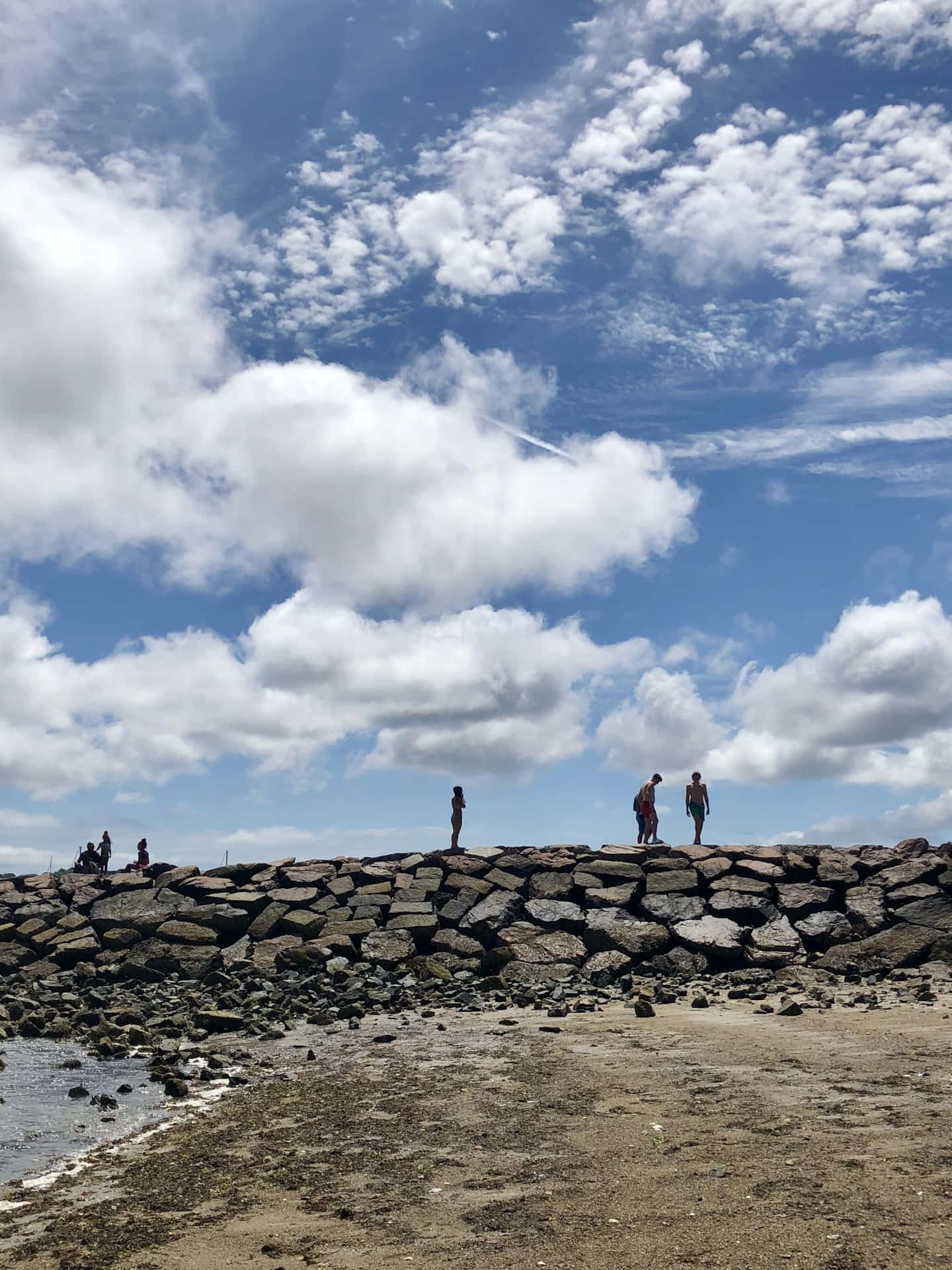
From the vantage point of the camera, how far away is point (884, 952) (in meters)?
20.9

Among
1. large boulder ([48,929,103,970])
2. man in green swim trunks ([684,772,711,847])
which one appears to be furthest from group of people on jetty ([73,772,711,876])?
large boulder ([48,929,103,970])

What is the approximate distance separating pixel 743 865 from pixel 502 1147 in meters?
16.0

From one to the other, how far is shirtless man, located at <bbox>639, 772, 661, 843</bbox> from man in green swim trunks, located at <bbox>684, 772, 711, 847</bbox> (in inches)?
35.1

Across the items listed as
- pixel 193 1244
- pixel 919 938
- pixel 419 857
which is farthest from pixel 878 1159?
pixel 419 857

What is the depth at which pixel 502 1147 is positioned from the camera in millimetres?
10656

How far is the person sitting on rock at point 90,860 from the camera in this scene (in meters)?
36.3

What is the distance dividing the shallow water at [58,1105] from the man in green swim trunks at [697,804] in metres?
15.5

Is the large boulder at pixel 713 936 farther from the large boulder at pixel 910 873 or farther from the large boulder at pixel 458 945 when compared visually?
the large boulder at pixel 458 945

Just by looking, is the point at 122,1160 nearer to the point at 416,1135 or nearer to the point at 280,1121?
the point at 280,1121

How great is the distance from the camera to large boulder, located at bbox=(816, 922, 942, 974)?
20578mm

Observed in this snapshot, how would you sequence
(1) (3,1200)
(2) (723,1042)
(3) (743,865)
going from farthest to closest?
(3) (743,865), (2) (723,1042), (1) (3,1200)

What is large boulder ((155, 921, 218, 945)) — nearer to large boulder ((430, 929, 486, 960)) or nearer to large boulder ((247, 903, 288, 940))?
large boulder ((247, 903, 288, 940))

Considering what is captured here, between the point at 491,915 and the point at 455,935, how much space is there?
0.98 metres

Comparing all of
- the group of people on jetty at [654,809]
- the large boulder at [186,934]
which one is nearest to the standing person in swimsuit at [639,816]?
the group of people on jetty at [654,809]
